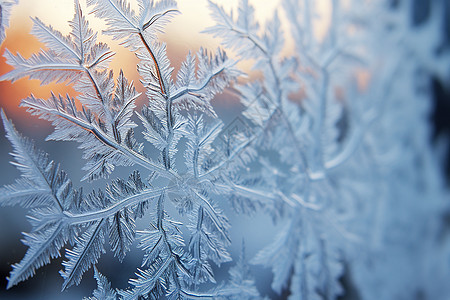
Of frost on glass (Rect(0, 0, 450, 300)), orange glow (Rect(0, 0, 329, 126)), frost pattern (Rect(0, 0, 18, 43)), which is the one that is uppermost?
frost pattern (Rect(0, 0, 18, 43))

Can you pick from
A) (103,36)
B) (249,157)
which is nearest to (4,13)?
(103,36)

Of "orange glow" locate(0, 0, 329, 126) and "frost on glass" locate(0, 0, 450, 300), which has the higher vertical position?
"orange glow" locate(0, 0, 329, 126)

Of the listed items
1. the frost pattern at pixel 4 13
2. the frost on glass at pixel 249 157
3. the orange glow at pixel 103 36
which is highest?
the frost pattern at pixel 4 13

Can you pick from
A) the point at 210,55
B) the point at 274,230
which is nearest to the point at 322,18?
the point at 210,55

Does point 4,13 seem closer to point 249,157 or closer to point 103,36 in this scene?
point 103,36

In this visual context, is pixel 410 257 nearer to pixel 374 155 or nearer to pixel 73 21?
pixel 374 155

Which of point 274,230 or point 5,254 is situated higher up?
point 5,254

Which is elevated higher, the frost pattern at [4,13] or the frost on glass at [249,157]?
the frost pattern at [4,13]

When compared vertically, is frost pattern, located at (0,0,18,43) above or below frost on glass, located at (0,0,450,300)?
above
